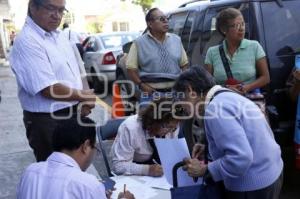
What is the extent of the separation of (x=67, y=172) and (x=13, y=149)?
12.7 ft

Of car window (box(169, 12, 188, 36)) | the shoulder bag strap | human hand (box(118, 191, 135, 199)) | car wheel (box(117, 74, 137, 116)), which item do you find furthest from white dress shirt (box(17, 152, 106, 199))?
car wheel (box(117, 74, 137, 116))

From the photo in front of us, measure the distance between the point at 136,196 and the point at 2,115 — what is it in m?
5.42

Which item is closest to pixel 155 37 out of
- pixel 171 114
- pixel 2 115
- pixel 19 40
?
pixel 171 114

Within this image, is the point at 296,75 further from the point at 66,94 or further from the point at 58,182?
the point at 58,182

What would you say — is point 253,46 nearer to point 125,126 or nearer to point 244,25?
point 244,25

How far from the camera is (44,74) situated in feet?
8.36

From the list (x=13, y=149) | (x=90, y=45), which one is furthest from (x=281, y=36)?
(x=90, y=45)

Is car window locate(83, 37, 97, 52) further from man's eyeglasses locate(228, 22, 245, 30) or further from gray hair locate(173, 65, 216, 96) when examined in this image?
gray hair locate(173, 65, 216, 96)

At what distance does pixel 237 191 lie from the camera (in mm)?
Result: 2215

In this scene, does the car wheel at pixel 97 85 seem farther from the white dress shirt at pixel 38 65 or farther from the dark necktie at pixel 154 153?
the white dress shirt at pixel 38 65

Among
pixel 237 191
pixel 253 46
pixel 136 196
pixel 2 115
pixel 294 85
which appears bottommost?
pixel 2 115

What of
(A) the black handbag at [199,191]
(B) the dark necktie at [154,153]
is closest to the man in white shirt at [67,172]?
(A) the black handbag at [199,191]

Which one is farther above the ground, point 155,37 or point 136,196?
point 155,37

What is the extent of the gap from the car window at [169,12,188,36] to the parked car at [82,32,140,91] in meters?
3.78
